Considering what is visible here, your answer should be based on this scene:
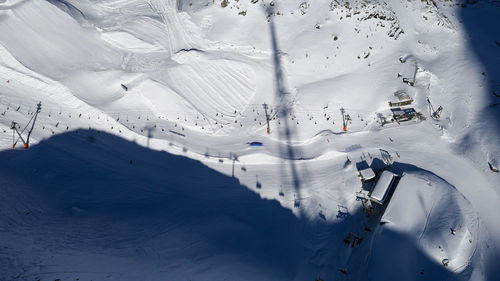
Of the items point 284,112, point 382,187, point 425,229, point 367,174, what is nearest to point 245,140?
point 284,112

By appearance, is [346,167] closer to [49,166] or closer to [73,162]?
[73,162]

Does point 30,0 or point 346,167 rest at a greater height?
point 30,0

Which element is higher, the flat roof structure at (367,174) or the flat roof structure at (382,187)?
the flat roof structure at (367,174)

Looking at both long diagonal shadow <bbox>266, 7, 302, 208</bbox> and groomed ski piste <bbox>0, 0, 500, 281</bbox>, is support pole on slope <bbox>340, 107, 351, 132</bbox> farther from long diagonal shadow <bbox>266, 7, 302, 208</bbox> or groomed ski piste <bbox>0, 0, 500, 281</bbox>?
long diagonal shadow <bbox>266, 7, 302, 208</bbox>

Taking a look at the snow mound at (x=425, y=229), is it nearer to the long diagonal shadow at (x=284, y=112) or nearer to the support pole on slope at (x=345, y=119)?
the support pole on slope at (x=345, y=119)

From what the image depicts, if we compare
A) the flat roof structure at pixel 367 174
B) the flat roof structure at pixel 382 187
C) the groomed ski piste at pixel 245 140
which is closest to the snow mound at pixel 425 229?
the groomed ski piste at pixel 245 140

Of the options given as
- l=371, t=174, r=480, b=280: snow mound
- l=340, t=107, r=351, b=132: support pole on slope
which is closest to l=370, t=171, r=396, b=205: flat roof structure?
l=371, t=174, r=480, b=280: snow mound

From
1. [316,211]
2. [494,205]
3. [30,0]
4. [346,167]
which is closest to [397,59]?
[346,167]
